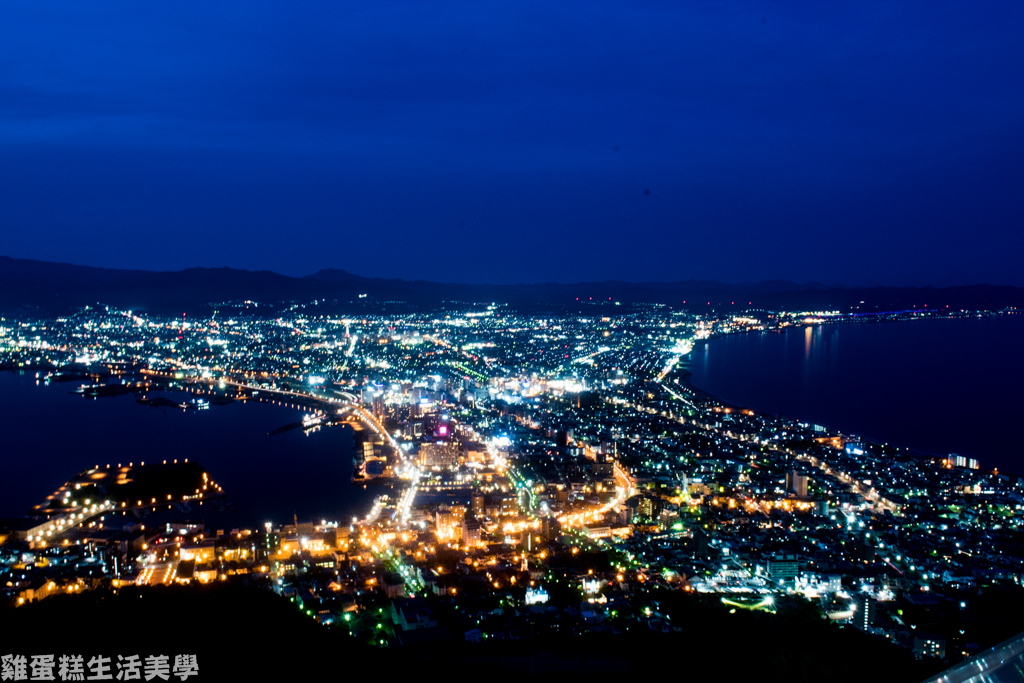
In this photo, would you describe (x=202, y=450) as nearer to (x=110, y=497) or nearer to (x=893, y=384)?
(x=110, y=497)

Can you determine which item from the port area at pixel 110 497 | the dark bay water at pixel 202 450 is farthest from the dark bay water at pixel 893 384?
the port area at pixel 110 497

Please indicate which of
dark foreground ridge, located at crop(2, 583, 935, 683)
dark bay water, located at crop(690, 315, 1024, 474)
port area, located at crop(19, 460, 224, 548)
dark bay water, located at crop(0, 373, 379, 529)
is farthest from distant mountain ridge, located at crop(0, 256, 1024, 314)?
dark foreground ridge, located at crop(2, 583, 935, 683)

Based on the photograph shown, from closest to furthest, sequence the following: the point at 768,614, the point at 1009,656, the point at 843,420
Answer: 1. the point at 1009,656
2. the point at 768,614
3. the point at 843,420

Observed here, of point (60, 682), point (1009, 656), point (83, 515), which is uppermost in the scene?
point (1009, 656)

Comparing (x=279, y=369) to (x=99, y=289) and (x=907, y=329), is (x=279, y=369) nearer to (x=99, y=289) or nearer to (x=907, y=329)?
(x=99, y=289)

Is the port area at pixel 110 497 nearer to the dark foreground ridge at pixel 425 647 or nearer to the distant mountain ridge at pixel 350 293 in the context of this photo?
the dark foreground ridge at pixel 425 647

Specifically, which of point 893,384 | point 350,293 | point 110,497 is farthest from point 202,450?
point 350,293

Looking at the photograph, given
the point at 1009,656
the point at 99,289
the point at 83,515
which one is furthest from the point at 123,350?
the point at 1009,656
